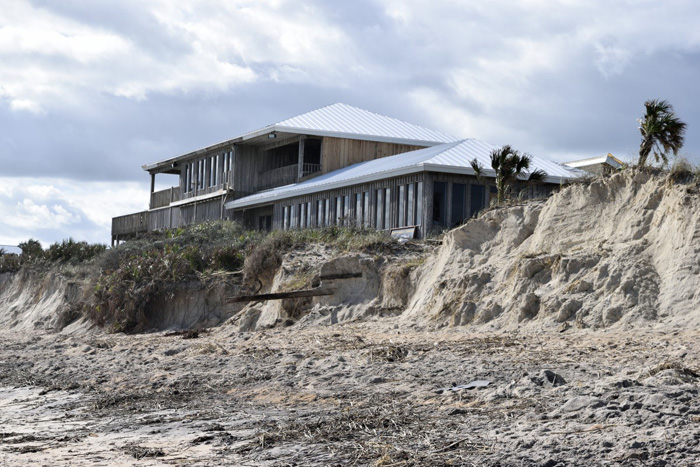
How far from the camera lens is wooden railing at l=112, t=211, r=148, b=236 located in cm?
4207

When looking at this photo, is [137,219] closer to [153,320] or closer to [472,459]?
[153,320]

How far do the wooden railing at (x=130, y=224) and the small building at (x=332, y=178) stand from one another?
2.4 inches

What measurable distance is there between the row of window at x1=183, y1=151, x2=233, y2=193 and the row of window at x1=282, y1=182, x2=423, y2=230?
6.23m

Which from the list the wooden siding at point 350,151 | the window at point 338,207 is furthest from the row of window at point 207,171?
the window at point 338,207

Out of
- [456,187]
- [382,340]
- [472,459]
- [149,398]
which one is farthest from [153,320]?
[472,459]

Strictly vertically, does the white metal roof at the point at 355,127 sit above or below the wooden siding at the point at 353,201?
above

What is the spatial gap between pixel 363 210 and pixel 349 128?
6.68m

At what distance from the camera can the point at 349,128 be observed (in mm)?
32812

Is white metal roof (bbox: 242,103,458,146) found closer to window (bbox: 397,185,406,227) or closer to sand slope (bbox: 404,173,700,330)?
window (bbox: 397,185,406,227)

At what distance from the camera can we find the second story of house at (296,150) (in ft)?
105

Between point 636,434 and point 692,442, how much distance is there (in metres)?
0.41

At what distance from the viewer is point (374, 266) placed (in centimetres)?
1911

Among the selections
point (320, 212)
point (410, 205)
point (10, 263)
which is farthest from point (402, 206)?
point (10, 263)

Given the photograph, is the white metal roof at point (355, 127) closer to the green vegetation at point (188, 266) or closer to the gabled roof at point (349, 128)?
the gabled roof at point (349, 128)
